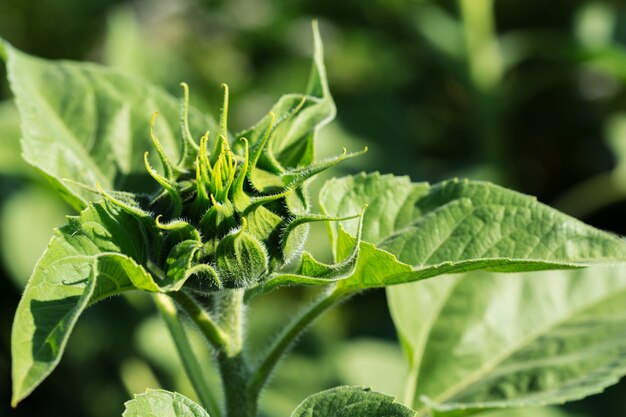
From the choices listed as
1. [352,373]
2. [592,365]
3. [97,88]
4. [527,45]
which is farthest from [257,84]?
[592,365]

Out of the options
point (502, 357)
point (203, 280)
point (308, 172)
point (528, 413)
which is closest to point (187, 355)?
point (203, 280)

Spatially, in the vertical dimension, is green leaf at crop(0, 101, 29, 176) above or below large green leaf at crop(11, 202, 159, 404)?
above

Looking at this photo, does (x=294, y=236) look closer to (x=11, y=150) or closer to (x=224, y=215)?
(x=224, y=215)

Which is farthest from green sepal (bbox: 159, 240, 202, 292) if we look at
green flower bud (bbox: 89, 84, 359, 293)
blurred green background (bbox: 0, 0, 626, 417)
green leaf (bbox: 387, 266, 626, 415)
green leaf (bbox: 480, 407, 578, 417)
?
green leaf (bbox: 480, 407, 578, 417)

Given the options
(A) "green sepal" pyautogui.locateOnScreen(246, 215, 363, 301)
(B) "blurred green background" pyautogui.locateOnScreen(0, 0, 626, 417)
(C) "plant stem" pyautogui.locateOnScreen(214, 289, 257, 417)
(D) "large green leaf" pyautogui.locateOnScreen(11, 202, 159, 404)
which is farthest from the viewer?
(B) "blurred green background" pyautogui.locateOnScreen(0, 0, 626, 417)

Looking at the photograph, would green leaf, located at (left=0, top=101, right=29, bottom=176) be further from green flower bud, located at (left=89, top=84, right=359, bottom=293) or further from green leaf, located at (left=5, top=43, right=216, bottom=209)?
green flower bud, located at (left=89, top=84, right=359, bottom=293)
